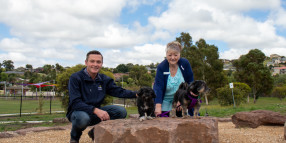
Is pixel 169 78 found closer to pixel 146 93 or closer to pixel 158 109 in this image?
pixel 158 109

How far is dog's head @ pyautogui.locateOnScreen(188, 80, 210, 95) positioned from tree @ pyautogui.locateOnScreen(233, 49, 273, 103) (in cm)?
2316

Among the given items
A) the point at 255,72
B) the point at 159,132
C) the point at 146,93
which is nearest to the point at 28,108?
the point at 146,93

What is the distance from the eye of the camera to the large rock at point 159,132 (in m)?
3.90

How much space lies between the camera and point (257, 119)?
773cm

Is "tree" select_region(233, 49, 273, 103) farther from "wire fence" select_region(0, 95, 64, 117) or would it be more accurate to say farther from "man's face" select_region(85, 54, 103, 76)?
"man's face" select_region(85, 54, 103, 76)

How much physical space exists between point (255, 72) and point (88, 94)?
24.2 meters

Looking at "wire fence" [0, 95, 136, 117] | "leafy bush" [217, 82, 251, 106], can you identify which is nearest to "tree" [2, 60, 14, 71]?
"wire fence" [0, 95, 136, 117]

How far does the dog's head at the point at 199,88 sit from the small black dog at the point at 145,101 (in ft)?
2.41

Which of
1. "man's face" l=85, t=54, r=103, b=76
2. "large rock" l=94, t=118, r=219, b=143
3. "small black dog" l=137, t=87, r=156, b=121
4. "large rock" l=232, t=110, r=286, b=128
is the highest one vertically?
"man's face" l=85, t=54, r=103, b=76

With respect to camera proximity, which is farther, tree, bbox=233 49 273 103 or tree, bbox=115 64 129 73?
tree, bbox=115 64 129 73

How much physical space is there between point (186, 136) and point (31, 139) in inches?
191

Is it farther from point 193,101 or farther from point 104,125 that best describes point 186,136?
point 104,125

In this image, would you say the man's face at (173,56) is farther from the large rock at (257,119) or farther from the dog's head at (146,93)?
the large rock at (257,119)

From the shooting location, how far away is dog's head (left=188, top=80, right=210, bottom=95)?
12.8ft
